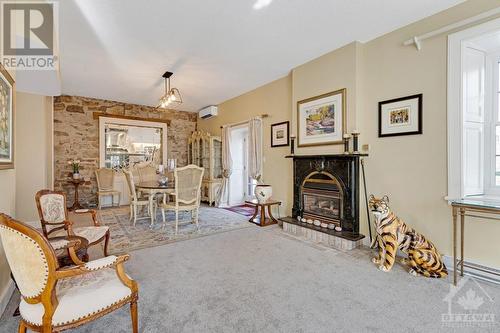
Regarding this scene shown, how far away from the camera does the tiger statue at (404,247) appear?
2.34 m

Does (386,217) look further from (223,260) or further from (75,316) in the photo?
(75,316)

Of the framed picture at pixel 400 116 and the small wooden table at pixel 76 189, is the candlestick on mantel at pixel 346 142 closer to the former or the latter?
the framed picture at pixel 400 116

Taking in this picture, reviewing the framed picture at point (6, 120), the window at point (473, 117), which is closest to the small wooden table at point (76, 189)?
the framed picture at point (6, 120)

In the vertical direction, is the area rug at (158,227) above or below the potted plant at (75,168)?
below

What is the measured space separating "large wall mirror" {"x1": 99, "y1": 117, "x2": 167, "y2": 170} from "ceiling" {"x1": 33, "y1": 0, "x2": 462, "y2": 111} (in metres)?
1.80

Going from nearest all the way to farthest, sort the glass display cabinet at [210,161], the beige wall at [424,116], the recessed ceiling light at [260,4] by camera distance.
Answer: the recessed ceiling light at [260,4], the beige wall at [424,116], the glass display cabinet at [210,161]

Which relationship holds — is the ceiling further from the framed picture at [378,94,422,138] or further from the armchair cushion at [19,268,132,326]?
the armchair cushion at [19,268,132,326]

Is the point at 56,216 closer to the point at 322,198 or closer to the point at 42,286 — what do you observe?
the point at 42,286

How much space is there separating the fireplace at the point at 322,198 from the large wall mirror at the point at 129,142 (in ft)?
15.3

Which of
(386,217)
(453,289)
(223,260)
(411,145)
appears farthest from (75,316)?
(411,145)

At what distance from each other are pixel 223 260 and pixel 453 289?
2.21 meters

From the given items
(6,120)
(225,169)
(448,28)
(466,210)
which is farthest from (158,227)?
(448,28)

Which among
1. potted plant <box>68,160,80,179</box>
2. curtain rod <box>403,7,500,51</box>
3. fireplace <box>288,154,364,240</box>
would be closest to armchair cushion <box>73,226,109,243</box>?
fireplace <box>288,154,364,240</box>

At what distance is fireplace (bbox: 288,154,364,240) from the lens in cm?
326
